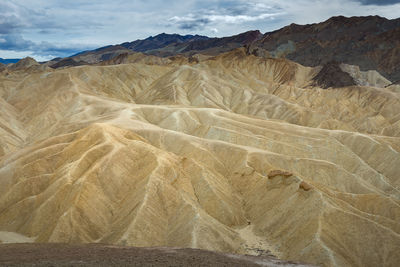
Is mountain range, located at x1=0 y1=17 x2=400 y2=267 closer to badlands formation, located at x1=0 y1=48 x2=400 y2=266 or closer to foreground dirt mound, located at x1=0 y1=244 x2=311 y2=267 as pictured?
badlands formation, located at x1=0 y1=48 x2=400 y2=266

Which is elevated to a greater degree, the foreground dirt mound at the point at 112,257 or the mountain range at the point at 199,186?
the foreground dirt mound at the point at 112,257

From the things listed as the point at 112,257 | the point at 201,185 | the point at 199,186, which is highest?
the point at 112,257

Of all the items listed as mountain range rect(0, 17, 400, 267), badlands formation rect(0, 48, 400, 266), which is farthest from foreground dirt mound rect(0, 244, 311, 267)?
badlands formation rect(0, 48, 400, 266)

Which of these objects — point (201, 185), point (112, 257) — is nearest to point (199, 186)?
point (201, 185)

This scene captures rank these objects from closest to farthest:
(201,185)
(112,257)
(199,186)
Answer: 1. (112,257)
2. (201,185)
3. (199,186)

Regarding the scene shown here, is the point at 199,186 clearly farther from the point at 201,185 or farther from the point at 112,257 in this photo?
the point at 112,257

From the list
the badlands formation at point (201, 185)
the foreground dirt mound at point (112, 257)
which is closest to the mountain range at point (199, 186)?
the badlands formation at point (201, 185)

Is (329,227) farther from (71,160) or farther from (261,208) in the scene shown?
(71,160)

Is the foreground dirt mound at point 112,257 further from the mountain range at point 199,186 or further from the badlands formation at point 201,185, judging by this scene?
the badlands formation at point 201,185

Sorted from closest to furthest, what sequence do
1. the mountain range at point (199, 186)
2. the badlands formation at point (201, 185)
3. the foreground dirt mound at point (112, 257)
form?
the foreground dirt mound at point (112, 257) < the mountain range at point (199, 186) < the badlands formation at point (201, 185)
